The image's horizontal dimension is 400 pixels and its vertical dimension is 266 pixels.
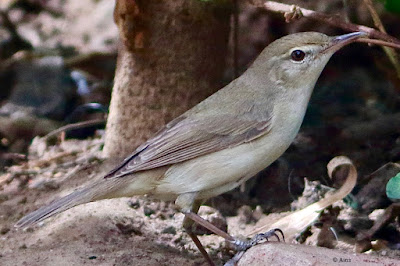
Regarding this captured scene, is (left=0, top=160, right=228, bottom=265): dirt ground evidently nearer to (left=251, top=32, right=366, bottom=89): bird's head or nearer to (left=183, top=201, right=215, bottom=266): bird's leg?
(left=183, top=201, right=215, bottom=266): bird's leg

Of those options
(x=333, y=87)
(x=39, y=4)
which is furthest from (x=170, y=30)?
(x=39, y=4)

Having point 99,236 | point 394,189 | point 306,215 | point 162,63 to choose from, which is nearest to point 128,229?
point 99,236

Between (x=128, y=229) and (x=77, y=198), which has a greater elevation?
(x=77, y=198)

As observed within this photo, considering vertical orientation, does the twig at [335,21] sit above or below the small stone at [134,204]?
above

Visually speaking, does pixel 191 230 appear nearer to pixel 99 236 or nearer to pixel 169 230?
pixel 169 230

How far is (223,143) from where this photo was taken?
14.4 feet

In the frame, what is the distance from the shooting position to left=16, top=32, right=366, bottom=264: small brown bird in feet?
14.0

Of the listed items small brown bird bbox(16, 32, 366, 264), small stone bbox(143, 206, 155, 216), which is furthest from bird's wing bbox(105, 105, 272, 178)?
small stone bbox(143, 206, 155, 216)

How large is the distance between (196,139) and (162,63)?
46.5 inches

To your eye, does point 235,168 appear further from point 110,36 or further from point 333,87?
point 110,36

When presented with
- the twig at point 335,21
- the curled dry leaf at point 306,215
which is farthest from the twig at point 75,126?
the twig at point 335,21

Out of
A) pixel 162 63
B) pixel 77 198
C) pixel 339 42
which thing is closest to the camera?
pixel 77 198

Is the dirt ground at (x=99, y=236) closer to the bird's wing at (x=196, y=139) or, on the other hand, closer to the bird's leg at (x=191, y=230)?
the bird's leg at (x=191, y=230)

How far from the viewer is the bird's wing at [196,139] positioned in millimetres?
4352
